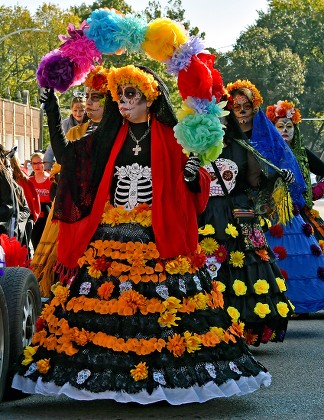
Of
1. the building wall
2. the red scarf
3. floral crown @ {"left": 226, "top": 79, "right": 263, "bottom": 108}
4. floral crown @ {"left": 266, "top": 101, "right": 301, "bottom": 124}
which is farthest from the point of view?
the building wall

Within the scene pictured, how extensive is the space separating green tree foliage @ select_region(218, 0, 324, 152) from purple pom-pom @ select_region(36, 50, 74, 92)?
70.3m

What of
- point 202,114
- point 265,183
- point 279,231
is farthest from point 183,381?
point 279,231

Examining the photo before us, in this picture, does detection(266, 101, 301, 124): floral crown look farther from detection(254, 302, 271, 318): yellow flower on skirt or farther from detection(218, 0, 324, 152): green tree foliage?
detection(218, 0, 324, 152): green tree foliage

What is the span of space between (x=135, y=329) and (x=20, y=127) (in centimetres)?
7395

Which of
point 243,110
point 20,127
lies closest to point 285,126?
point 243,110

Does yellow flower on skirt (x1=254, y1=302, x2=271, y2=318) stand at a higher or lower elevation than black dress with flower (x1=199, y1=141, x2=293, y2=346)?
lower

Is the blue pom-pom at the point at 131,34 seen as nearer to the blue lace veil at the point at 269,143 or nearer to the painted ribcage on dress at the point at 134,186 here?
the painted ribcage on dress at the point at 134,186

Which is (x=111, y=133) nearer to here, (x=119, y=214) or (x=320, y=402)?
(x=119, y=214)

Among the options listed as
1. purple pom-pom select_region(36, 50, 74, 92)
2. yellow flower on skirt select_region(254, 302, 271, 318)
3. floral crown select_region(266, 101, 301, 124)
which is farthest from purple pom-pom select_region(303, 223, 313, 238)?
purple pom-pom select_region(36, 50, 74, 92)

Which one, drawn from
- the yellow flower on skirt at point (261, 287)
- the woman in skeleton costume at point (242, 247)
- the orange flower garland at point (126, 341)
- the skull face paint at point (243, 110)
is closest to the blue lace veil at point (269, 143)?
the skull face paint at point (243, 110)

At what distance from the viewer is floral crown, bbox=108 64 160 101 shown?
25.3 ft

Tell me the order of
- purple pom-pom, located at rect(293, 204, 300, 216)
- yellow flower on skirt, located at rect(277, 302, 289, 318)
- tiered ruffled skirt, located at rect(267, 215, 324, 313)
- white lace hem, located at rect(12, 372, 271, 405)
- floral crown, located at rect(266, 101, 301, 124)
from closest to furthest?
white lace hem, located at rect(12, 372, 271, 405)
yellow flower on skirt, located at rect(277, 302, 289, 318)
tiered ruffled skirt, located at rect(267, 215, 324, 313)
purple pom-pom, located at rect(293, 204, 300, 216)
floral crown, located at rect(266, 101, 301, 124)

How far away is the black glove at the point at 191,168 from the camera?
736 cm

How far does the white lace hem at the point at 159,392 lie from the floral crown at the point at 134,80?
5.87ft
